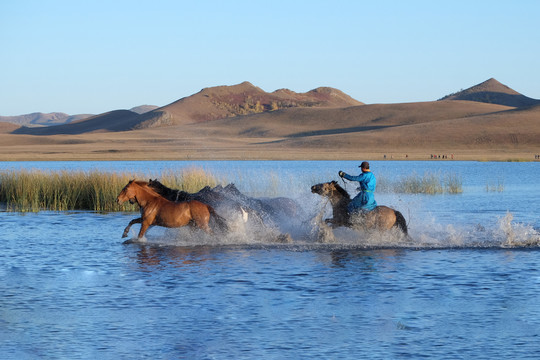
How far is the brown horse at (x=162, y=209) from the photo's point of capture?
605 inches

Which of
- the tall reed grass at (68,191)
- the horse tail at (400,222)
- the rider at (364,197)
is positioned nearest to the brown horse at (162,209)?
the rider at (364,197)

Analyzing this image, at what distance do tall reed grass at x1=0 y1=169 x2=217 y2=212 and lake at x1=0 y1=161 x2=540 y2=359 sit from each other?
21.3 ft

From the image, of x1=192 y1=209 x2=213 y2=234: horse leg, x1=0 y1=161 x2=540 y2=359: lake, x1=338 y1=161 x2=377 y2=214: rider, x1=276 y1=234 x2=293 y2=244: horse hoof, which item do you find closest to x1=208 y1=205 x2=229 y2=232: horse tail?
x1=192 y1=209 x2=213 y2=234: horse leg

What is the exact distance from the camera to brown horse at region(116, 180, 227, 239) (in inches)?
605

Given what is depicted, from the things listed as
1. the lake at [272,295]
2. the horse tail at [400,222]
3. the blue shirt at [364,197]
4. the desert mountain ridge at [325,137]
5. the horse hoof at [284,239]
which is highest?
the desert mountain ridge at [325,137]

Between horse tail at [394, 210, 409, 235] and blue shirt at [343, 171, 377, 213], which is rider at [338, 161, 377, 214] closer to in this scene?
blue shirt at [343, 171, 377, 213]

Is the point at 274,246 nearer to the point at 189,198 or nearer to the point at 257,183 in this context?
the point at 189,198

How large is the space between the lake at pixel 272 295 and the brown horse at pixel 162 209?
0.53m

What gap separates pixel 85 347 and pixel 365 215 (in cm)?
Result: 797

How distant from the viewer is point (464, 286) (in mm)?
11305

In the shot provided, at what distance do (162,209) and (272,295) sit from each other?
5.34 m

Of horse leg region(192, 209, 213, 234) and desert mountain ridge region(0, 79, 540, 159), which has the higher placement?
desert mountain ridge region(0, 79, 540, 159)

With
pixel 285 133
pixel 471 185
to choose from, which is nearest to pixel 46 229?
pixel 471 185

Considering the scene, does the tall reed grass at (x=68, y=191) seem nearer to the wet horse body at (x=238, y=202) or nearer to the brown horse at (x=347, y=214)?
the wet horse body at (x=238, y=202)
